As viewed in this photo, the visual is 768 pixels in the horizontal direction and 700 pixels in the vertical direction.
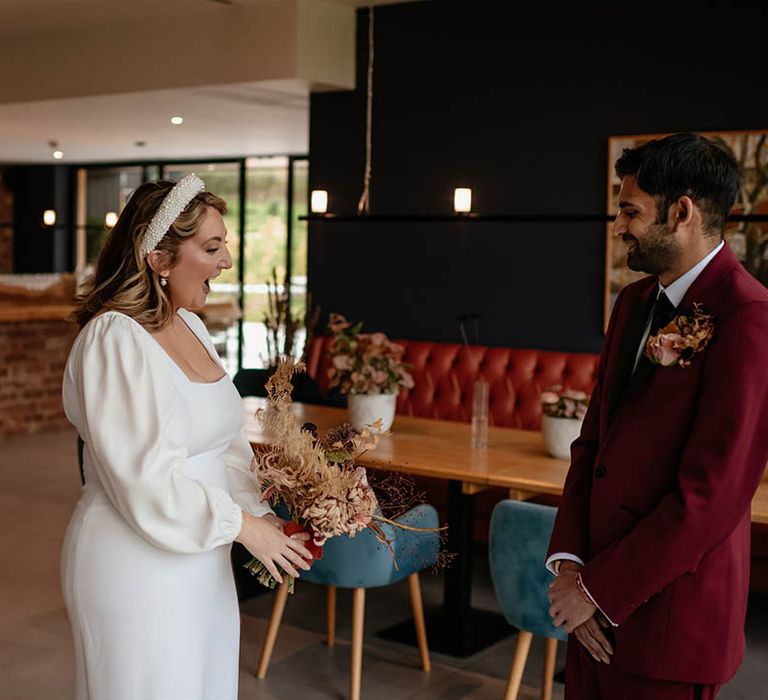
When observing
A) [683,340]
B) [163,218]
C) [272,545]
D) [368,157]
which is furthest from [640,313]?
[368,157]

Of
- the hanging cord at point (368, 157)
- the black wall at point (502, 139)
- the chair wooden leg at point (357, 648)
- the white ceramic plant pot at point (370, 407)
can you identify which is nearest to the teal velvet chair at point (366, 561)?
the chair wooden leg at point (357, 648)

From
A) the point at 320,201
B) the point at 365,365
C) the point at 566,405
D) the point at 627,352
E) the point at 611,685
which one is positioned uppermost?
the point at 320,201

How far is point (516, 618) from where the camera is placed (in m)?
3.43

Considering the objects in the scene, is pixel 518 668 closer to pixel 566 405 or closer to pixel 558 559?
pixel 566 405

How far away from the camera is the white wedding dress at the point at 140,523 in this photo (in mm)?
2213

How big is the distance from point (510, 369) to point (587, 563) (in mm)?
4284

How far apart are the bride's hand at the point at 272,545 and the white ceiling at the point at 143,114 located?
16.6ft

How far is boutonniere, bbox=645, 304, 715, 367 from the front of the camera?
1.99 metres

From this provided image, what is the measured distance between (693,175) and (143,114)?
7676 mm

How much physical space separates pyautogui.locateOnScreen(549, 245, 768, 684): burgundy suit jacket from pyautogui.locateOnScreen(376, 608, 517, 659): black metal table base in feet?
7.93

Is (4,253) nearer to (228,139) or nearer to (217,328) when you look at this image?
(217,328)

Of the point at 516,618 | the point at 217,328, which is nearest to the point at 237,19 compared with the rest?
the point at 516,618

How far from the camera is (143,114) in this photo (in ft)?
29.8

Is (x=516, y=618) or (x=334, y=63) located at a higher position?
(x=334, y=63)
